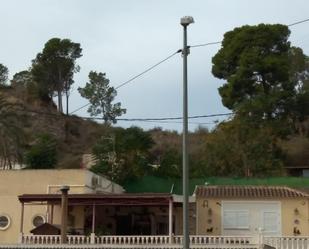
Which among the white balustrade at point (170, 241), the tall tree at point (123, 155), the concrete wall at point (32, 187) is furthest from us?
the tall tree at point (123, 155)

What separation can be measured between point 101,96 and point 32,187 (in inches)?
1505

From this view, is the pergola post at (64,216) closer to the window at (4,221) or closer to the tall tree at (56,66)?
the window at (4,221)

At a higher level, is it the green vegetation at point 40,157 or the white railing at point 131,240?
the green vegetation at point 40,157

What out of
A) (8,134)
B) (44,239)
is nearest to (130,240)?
(44,239)

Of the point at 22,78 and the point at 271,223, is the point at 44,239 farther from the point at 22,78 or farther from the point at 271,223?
the point at 22,78

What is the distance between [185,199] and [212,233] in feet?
53.8

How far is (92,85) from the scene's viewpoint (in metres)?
71.4

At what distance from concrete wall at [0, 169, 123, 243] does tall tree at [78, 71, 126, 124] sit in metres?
37.2

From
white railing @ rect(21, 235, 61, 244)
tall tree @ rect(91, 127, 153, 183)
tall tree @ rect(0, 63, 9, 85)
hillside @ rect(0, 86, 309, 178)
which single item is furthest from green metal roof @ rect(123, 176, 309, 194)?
tall tree @ rect(0, 63, 9, 85)

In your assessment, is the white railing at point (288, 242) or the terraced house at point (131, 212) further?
the terraced house at point (131, 212)

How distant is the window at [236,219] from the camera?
3181 cm

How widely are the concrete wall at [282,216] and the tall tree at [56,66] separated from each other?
44.2 m

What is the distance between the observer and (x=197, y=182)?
38500mm

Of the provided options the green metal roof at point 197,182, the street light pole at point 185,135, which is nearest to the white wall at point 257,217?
the green metal roof at point 197,182
